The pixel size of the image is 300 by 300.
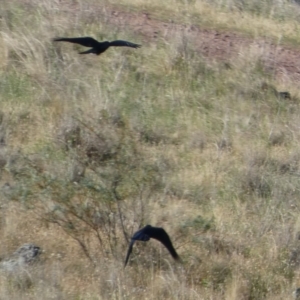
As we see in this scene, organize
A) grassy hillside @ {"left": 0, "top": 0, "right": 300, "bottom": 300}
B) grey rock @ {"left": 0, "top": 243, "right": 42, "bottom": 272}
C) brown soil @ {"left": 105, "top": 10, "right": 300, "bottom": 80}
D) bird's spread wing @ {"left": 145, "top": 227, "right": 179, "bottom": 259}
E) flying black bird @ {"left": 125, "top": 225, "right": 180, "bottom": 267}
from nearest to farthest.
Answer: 1. flying black bird @ {"left": 125, "top": 225, "right": 180, "bottom": 267}
2. bird's spread wing @ {"left": 145, "top": 227, "right": 179, "bottom": 259}
3. grey rock @ {"left": 0, "top": 243, "right": 42, "bottom": 272}
4. grassy hillside @ {"left": 0, "top": 0, "right": 300, "bottom": 300}
5. brown soil @ {"left": 105, "top": 10, "right": 300, "bottom": 80}

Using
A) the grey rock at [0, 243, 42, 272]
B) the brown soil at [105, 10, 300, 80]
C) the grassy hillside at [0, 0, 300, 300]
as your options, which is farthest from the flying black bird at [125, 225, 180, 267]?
the brown soil at [105, 10, 300, 80]

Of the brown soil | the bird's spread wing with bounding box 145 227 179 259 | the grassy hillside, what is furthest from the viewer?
the brown soil

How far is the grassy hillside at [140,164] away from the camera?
659cm

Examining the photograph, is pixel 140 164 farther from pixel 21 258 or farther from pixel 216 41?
pixel 216 41

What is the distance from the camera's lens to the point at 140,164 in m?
7.79

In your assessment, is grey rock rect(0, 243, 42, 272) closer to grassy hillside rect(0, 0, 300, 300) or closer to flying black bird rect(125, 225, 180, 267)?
grassy hillside rect(0, 0, 300, 300)

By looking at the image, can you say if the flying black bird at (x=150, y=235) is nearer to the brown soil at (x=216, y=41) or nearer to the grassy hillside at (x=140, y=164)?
the grassy hillside at (x=140, y=164)

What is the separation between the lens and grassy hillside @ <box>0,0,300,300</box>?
659cm

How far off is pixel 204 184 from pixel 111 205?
1.24 metres

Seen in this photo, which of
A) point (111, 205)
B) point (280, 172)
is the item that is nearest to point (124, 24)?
point (280, 172)

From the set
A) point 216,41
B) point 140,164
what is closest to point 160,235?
point 140,164

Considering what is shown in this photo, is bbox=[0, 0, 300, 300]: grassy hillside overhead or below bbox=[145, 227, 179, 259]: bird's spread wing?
below

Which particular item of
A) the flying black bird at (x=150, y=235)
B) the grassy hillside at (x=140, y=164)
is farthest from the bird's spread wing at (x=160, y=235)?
the grassy hillside at (x=140, y=164)

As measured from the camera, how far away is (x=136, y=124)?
8.95 metres
